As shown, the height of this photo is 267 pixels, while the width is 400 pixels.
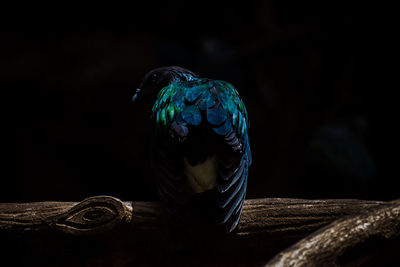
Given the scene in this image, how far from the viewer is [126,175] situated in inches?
273

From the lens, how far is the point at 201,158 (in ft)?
7.43

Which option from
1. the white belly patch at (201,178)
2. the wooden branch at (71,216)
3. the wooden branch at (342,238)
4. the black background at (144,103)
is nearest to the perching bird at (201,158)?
the white belly patch at (201,178)

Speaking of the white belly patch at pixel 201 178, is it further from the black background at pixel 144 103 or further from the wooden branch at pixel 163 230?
the black background at pixel 144 103

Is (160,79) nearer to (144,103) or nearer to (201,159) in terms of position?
(201,159)

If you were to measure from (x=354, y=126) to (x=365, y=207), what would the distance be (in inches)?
260

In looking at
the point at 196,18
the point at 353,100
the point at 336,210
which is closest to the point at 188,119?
the point at 336,210

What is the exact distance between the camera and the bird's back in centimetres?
216

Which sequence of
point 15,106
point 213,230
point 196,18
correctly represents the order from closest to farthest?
point 213,230, point 15,106, point 196,18

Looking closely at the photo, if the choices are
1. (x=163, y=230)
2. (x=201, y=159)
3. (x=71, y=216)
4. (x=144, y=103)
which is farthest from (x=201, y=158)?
(x=144, y=103)

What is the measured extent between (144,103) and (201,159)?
425 cm

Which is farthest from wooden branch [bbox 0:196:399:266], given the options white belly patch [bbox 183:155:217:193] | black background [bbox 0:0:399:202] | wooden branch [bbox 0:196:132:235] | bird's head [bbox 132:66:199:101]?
black background [bbox 0:0:399:202]

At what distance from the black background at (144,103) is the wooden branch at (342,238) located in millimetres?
4769

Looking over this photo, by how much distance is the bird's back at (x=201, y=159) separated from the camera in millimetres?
→ 2164

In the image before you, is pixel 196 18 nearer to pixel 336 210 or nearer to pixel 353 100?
pixel 353 100
